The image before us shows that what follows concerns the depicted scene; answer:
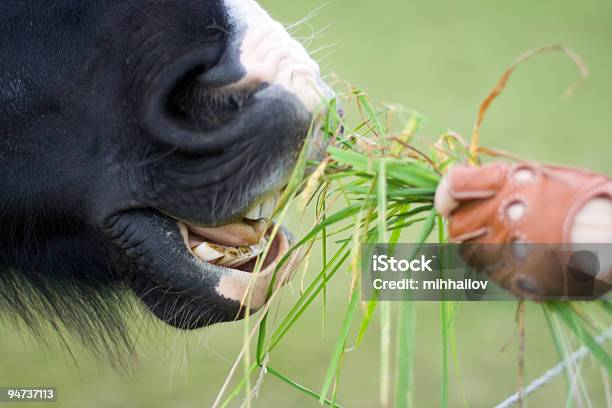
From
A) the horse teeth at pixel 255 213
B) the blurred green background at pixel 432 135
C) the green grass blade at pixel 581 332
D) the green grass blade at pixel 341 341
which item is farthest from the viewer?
the blurred green background at pixel 432 135

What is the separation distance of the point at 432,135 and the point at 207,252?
2681mm

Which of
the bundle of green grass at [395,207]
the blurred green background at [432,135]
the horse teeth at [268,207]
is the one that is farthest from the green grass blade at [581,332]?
the horse teeth at [268,207]

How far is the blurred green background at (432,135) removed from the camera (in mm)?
2350

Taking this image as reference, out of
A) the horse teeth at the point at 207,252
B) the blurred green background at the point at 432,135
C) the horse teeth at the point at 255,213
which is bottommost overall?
the horse teeth at the point at 207,252

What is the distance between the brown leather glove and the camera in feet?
2.55

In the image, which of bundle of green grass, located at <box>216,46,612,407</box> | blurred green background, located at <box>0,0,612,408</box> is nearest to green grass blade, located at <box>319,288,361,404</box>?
bundle of green grass, located at <box>216,46,612,407</box>

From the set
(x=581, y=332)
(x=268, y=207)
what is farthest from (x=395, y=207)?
(x=581, y=332)

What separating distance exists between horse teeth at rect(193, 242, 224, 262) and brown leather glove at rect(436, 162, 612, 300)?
345mm

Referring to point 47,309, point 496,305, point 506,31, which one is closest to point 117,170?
point 47,309

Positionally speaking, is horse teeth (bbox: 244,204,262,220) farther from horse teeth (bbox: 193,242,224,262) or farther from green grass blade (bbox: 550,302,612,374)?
green grass blade (bbox: 550,302,612,374)

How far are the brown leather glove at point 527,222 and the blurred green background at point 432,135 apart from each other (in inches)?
5.8

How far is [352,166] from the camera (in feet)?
3.34

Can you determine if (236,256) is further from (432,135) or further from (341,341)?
(432,135)

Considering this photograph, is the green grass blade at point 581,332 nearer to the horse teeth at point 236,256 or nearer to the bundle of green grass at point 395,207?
the bundle of green grass at point 395,207
